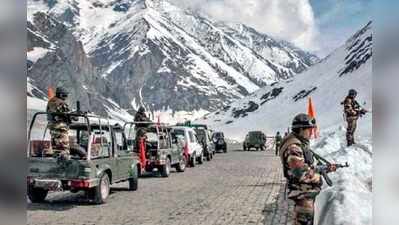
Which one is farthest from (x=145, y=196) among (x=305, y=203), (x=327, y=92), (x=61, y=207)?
(x=327, y=92)

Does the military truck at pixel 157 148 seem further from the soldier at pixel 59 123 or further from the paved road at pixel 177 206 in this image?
the soldier at pixel 59 123

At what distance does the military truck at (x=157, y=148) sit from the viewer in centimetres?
2084

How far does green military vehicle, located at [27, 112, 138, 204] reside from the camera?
12578mm

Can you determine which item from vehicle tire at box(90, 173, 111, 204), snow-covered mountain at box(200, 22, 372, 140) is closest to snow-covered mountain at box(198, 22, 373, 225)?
snow-covered mountain at box(200, 22, 372, 140)

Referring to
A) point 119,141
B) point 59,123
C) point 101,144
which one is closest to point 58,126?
point 59,123

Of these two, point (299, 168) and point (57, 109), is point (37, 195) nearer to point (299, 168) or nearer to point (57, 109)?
point (57, 109)

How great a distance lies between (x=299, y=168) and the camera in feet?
19.2

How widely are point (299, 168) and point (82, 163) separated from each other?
7.78 m

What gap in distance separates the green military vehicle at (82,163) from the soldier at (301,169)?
692cm

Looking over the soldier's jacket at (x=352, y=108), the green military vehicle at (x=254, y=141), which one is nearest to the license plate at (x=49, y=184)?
the soldier's jacket at (x=352, y=108)

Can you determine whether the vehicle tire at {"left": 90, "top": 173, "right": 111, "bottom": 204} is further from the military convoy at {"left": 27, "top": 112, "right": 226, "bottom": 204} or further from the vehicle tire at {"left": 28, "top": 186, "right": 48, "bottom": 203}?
the vehicle tire at {"left": 28, "top": 186, "right": 48, "bottom": 203}
